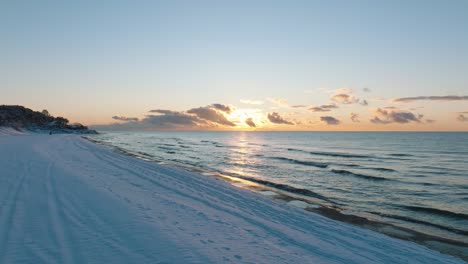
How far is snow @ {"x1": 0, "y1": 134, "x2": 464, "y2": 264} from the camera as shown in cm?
684

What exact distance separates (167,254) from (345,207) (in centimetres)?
1163

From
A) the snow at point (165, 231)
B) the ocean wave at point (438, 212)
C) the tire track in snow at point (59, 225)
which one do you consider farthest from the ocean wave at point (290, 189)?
the tire track in snow at point (59, 225)

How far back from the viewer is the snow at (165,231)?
6836 mm

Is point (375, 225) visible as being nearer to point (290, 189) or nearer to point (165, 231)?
point (290, 189)

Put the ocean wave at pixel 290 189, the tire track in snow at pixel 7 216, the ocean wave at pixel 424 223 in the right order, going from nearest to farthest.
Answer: the tire track in snow at pixel 7 216 → the ocean wave at pixel 424 223 → the ocean wave at pixel 290 189

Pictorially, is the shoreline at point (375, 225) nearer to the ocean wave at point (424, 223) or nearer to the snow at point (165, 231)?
the snow at point (165, 231)

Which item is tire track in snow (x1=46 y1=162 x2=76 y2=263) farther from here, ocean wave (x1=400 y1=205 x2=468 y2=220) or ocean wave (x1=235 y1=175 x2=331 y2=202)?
ocean wave (x1=400 y1=205 x2=468 y2=220)

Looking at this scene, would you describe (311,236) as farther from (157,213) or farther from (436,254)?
(157,213)

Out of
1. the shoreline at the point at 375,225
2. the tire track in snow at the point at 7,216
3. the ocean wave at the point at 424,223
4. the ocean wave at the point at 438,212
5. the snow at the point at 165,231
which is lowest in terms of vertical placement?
the ocean wave at the point at 424,223

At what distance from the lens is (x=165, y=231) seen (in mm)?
8391

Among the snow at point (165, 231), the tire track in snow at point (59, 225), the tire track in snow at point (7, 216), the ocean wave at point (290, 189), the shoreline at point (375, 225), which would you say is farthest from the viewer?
the ocean wave at point (290, 189)

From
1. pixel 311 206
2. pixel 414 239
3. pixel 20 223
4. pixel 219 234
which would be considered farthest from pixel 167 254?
pixel 311 206

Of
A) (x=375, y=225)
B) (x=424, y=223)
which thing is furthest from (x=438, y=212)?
(x=375, y=225)

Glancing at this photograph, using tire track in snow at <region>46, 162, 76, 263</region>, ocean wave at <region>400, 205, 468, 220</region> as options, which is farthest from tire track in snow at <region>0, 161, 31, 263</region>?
ocean wave at <region>400, 205, 468, 220</region>
